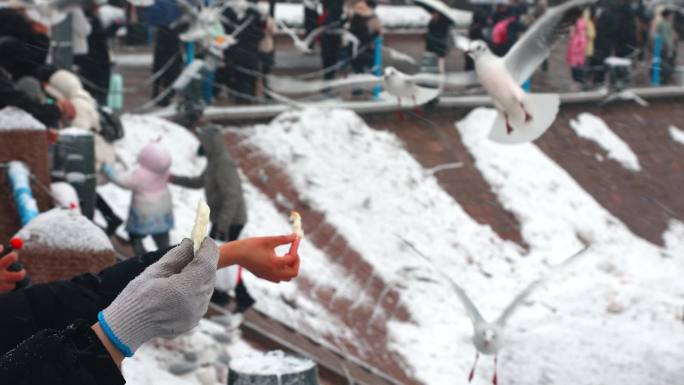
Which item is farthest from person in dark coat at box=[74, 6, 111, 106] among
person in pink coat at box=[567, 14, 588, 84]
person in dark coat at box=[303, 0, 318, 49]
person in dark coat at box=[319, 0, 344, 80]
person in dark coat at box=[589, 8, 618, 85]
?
person in pink coat at box=[567, 14, 588, 84]

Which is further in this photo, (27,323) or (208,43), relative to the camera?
(208,43)

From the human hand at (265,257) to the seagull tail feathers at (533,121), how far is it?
95.5 inches

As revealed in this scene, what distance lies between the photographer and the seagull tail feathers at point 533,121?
5883 mm

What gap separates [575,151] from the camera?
54.2 ft

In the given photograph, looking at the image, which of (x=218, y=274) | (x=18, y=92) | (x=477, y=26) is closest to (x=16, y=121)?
(x=18, y=92)

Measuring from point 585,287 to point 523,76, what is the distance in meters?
7.34

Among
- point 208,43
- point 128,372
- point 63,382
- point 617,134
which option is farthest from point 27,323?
point 617,134

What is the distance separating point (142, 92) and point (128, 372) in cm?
826

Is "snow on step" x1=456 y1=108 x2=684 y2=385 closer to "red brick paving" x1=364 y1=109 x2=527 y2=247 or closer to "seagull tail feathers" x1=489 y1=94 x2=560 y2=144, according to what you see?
"red brick paving" x1=364 y1=109 x2=527 y2=247

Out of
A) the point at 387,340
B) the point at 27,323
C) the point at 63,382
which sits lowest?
the point at 387,340

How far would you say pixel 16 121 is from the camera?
7371 mm

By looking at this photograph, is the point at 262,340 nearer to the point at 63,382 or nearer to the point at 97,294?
the point at 97,294

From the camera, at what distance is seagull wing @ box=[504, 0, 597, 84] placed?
6.06 m

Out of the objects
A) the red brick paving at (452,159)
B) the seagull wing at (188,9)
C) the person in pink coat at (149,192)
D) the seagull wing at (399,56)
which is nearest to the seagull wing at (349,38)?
the red brick paving at (452,159)
